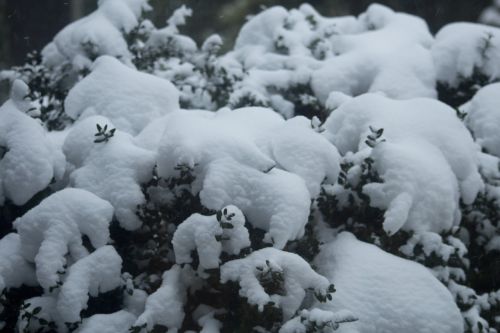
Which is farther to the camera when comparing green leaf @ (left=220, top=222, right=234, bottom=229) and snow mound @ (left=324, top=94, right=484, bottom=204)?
snow mound @ (left=324, top=94, right=484, bottom=204)

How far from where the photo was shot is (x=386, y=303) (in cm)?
280

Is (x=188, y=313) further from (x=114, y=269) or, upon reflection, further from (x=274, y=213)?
(x=274, y=213)

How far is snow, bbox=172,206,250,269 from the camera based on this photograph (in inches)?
104

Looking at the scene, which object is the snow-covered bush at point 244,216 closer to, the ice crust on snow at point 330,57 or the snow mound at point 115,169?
the snow mound at point 115,169

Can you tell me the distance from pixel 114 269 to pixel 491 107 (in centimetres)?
292

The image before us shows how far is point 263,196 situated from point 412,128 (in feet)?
4.23

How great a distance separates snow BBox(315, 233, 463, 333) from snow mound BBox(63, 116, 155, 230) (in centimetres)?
116

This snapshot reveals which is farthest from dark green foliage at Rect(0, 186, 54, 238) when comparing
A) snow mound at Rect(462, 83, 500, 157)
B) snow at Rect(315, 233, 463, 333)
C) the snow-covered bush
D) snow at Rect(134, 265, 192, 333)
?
snow mound at Rect(462, 83, 500, 157)

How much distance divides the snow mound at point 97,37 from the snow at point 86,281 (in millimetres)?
2156

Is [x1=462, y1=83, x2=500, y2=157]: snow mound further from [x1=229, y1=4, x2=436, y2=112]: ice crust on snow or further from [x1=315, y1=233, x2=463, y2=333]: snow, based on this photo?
[x1=315, y1=233, x2=463, y2=333]: snow

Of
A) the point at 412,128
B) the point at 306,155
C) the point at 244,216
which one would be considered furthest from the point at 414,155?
the point at 244,216

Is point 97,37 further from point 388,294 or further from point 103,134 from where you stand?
point 388,294

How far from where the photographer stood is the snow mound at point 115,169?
2973 mm

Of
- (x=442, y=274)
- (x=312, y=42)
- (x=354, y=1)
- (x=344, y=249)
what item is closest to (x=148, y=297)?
(x=344, y=249)
